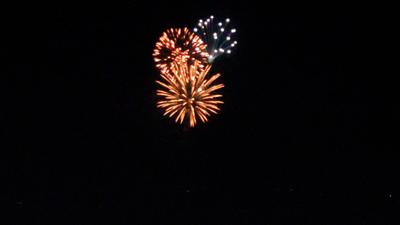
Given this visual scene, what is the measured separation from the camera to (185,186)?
1273cm

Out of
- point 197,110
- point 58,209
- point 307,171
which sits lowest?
point 58,209

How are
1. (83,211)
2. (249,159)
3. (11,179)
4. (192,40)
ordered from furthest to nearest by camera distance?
(249,159) < (192,40) < (11,179) < (83,211)

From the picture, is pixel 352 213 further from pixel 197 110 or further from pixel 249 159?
pixel 249 159

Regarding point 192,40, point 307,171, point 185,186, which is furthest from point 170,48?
point 307,171

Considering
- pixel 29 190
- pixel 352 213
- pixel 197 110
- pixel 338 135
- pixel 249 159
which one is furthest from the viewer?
pixel 338 135

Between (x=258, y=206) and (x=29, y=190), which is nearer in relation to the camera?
(x=258, y=206)

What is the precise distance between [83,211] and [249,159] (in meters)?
9.98

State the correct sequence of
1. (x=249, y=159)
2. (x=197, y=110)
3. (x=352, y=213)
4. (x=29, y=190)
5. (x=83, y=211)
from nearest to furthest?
(x=83, y=211) < (x=352, y=213) < (x=29, y=190) < (x=197, y=110) < (x=249, y=159)

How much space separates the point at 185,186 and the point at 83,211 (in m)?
4.07

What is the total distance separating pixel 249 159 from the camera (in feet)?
59.4

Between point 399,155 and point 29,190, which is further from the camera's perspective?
point 399,155

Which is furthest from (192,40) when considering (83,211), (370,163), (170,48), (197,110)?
(370,163)

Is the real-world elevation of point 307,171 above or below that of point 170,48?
below

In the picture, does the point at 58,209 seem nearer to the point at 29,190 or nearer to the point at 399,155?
the point at 29,190
